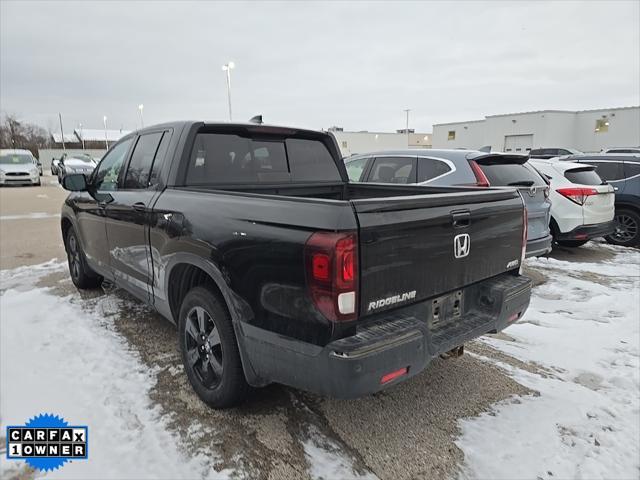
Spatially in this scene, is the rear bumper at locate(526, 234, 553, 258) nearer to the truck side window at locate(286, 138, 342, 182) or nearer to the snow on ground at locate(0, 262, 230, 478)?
the truck side window at locate(286, 138, 342, 182)

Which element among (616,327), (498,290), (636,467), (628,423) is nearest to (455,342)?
(498,290)

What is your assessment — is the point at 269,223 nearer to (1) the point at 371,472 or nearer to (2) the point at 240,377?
(2) the point at 240,377

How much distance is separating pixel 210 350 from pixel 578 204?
6.47 metres

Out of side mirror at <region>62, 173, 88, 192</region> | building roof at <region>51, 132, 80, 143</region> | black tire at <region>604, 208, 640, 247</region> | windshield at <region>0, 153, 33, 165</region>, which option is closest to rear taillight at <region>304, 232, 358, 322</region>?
side mirror at <region>62, 173, 88, 192</region>

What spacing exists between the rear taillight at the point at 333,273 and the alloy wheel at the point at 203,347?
37.1 inches

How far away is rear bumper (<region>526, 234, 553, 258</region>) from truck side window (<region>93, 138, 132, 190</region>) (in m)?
4.87

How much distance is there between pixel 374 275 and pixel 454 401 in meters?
1.50

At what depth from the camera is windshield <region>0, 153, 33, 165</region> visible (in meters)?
21.9

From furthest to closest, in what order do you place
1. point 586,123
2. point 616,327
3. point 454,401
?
point 586,123 → point 616,327 → point 454,401

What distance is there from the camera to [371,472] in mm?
2305

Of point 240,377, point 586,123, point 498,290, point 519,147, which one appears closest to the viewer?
point 240,377

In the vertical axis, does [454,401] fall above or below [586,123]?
below

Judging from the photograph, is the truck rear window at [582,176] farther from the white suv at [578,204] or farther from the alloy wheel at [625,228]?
the alloy wheel at [625,228]

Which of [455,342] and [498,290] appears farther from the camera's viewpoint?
[498,290]
